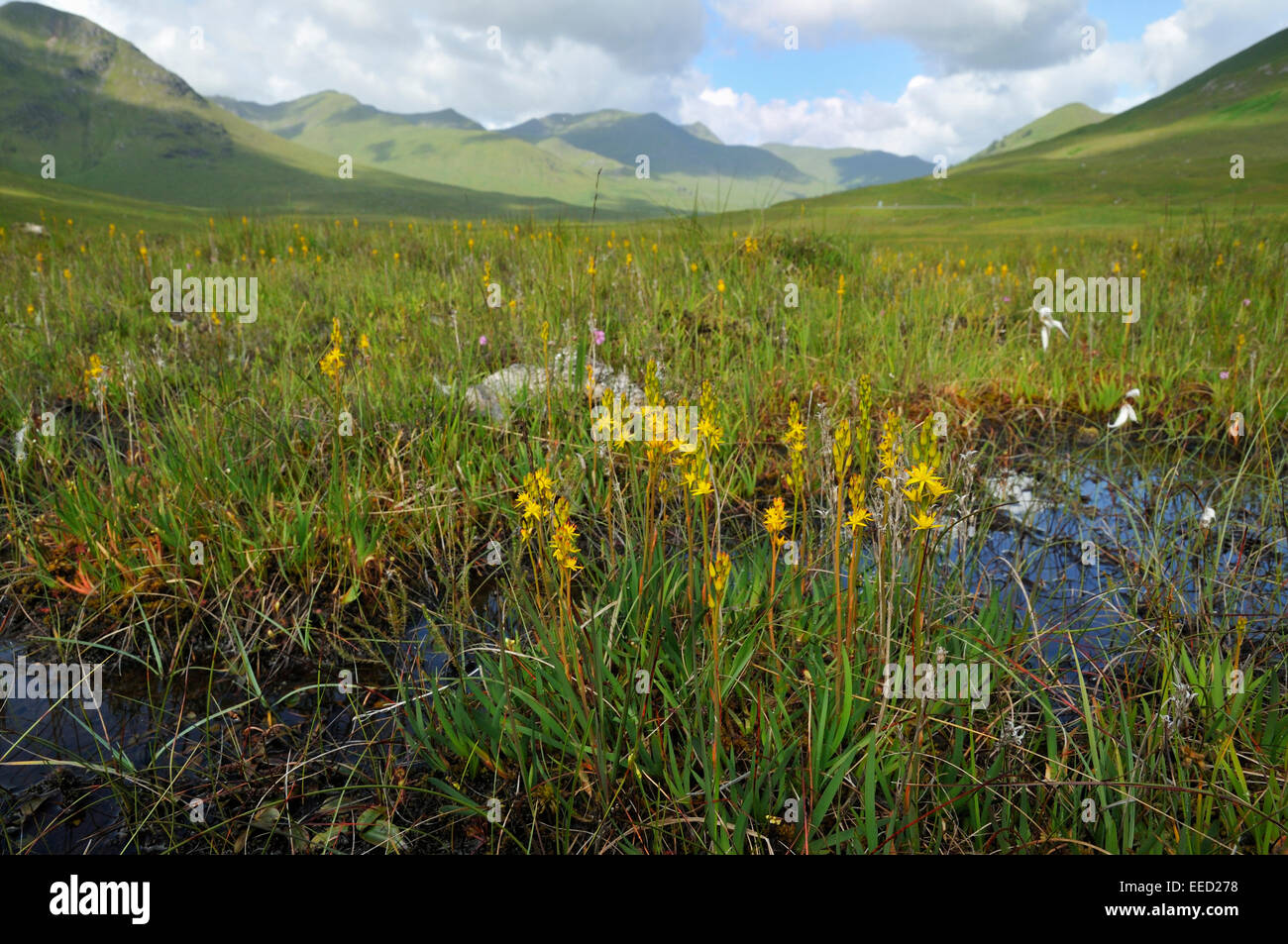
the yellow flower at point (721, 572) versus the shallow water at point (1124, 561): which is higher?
the yellow flower at point (721, 572)

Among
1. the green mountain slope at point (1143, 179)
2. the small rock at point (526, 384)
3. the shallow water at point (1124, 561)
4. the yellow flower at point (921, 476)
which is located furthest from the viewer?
the green mountain slope at point (1143, 179)

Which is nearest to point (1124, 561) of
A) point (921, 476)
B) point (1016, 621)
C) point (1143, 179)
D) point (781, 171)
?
point (1016, 621)

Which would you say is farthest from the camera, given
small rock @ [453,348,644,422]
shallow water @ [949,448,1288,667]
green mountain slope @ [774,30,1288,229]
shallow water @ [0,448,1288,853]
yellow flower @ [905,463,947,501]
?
green mountain slope @ [774,30,1288,229]

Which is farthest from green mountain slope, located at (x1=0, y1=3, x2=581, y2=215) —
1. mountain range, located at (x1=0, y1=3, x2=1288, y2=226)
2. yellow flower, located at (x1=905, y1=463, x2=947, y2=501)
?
yellow flower, located at (x1=905, y1=463, x2=947, y2=501)

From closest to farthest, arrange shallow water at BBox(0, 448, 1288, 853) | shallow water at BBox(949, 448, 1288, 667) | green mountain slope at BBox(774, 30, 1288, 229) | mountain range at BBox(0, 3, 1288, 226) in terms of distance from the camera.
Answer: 1. shallow water at BBox(0, 448, 1288, 853)
2. shallow water at BBox(949, 448, 1288, 667)
3. green mountain slope at BBox(774, 30, 1288, 229)
4. mountain range at BBox(0, 3, 1288, 226)

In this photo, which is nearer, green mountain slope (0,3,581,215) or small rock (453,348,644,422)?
small rock (453,348,644,422)

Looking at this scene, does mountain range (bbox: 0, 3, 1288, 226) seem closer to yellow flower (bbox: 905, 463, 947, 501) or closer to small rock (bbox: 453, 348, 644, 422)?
small rock (bbox: 453, 348, 644, 422)

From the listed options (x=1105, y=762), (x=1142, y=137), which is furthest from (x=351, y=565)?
(x=1142, y=137)

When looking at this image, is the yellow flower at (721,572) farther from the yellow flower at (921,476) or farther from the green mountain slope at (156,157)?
the green mountain slope at (156,157)

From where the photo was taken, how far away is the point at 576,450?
11.0ft

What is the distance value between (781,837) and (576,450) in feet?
7.05

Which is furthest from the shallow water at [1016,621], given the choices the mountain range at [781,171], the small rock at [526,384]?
the mountain range at [781,171]

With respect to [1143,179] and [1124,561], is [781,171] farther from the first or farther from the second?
[1143,179]
